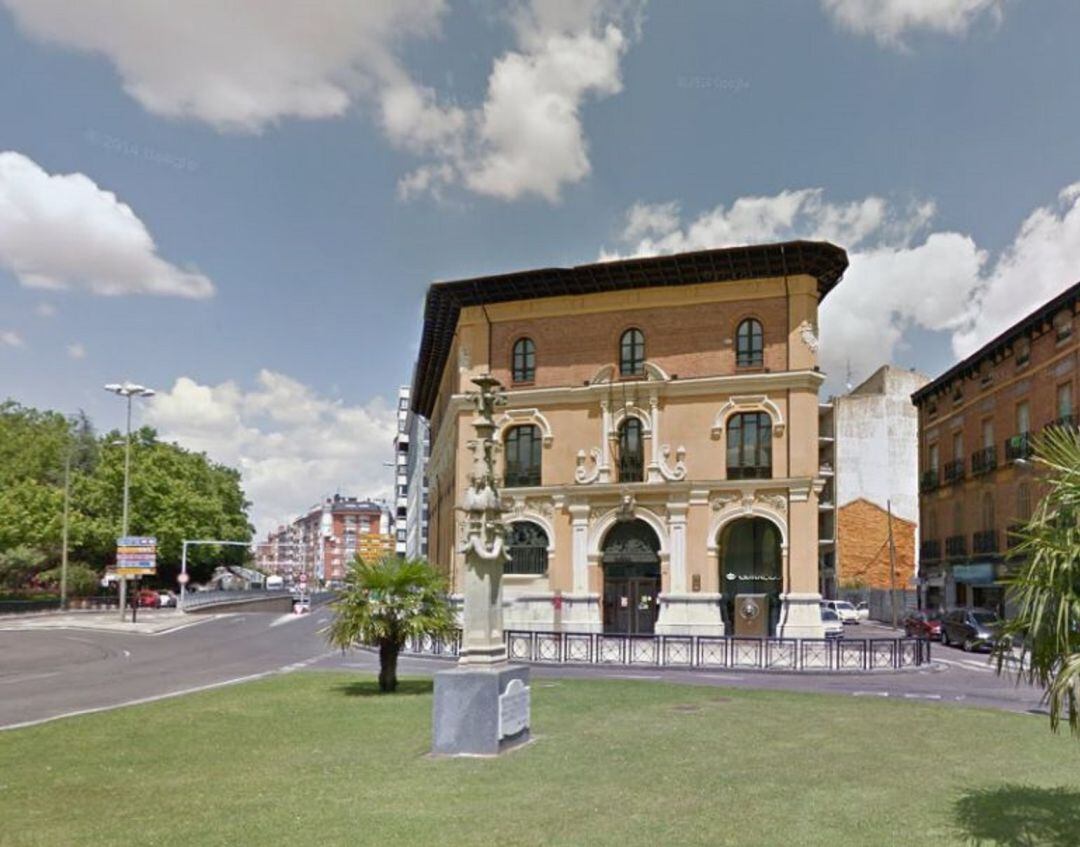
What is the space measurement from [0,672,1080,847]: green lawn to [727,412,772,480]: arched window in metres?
21.5

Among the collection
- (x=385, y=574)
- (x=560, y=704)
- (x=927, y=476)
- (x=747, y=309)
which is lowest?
(x=560, y=704)

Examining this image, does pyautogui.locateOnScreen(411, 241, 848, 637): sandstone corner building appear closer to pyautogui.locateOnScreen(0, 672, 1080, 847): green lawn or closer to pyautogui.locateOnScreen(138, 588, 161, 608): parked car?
pyautogui.locateOnScreen(0, 672, 1080, 847): green lawn

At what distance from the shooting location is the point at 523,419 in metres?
42.1

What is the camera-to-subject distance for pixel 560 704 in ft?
57.7

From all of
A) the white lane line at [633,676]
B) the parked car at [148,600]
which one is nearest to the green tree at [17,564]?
the parked car at [148,600]

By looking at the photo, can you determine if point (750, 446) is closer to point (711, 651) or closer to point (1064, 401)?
point (711, 651)

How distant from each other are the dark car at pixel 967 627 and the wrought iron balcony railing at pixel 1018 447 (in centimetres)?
855

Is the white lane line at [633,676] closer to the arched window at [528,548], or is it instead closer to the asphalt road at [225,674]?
the asphalt road at [225,674]

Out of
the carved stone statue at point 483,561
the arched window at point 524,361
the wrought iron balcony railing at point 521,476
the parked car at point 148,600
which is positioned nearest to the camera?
the carved stone statue at point 483,561

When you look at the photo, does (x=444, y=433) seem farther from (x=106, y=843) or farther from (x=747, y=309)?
(x=106, y=843)

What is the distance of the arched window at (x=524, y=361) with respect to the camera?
140ft

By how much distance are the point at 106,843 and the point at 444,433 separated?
46.6 meters

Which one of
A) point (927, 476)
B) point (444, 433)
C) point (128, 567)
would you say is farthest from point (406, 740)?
point (927, 476)

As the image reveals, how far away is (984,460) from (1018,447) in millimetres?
5239
